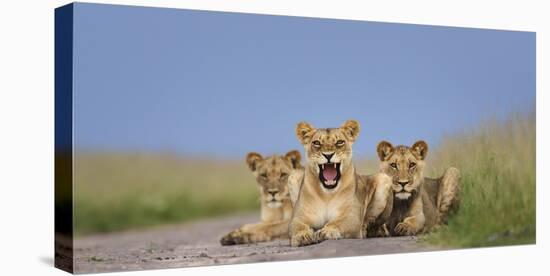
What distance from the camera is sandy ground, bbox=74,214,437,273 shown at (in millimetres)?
9469

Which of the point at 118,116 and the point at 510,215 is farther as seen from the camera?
the point at 510,215

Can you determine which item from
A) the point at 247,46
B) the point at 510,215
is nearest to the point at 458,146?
the point at 510,215

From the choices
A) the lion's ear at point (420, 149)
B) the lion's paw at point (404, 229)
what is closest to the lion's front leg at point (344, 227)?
the lion's paw at point (404, 229)

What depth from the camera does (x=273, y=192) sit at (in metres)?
10.4

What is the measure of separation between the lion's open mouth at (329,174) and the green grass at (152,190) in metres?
0.70

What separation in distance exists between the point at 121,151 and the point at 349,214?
2.47 meters

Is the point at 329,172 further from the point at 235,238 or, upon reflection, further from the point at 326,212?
the point at 235,238

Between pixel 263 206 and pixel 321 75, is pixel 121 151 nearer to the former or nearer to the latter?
pixel 263 206

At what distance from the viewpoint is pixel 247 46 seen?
10.3m

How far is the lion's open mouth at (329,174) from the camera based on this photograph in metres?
10.4

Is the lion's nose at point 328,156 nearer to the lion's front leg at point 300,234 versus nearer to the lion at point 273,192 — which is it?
the lion at point 273,192

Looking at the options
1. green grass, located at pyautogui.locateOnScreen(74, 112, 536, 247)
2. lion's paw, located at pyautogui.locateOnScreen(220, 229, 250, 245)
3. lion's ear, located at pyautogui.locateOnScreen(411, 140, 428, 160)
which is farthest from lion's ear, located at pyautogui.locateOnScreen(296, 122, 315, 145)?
lion's ear, located at pyautogui.locateOnScreen(411, 140, 428, 160)

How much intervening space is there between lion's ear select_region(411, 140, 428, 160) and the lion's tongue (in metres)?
1.07

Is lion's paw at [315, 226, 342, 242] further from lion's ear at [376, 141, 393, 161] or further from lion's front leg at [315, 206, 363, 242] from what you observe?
lion's ear at [376, 141, 393, 161]
